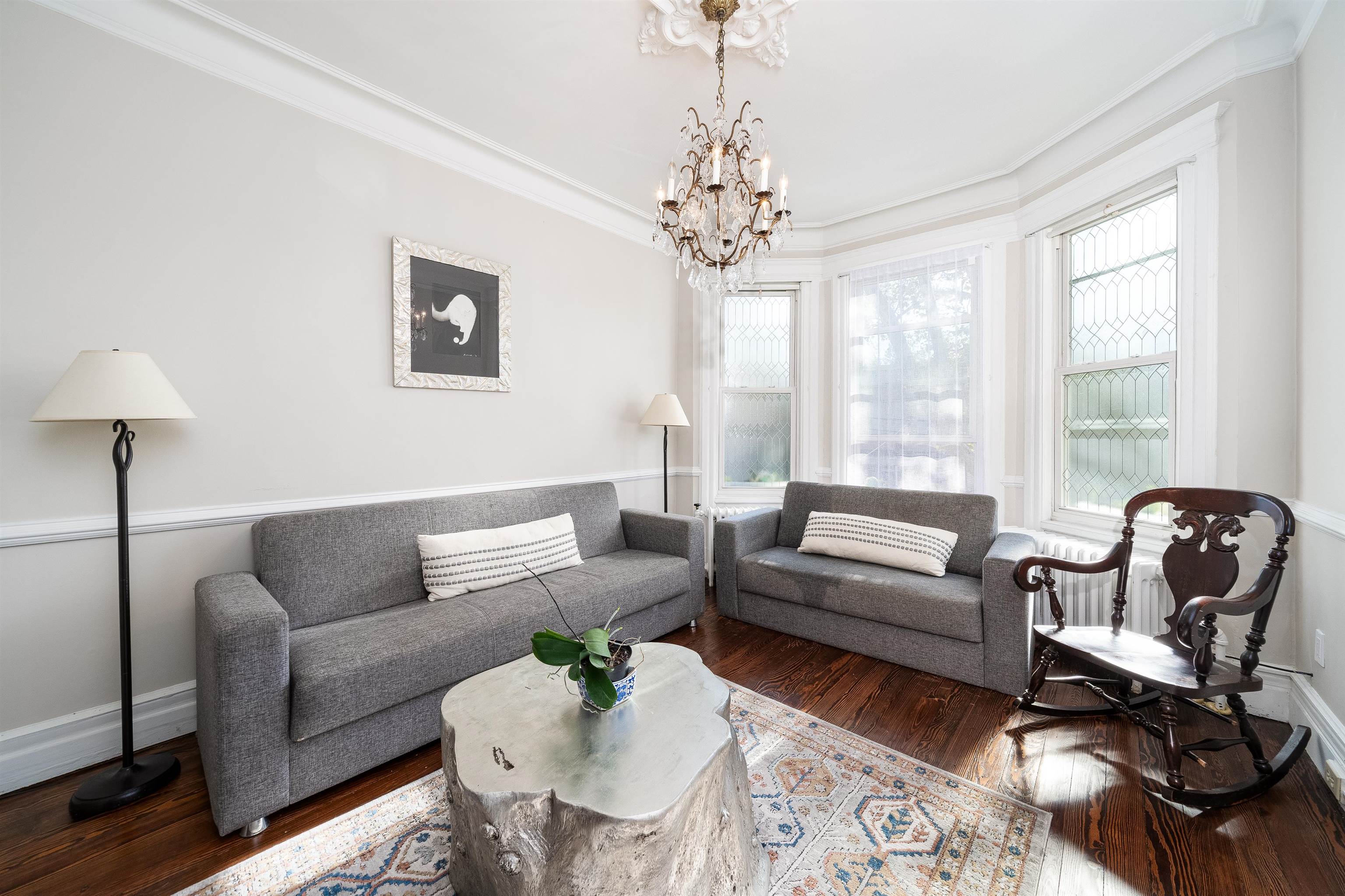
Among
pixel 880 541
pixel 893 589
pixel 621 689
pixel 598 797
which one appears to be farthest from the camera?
pixel 880 541

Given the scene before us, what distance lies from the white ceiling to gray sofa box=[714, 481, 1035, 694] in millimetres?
2013

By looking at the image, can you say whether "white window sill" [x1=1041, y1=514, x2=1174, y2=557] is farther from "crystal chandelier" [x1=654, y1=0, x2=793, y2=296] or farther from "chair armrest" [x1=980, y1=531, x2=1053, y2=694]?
"crystal chandelier" [x1=654, y1=0, x2=793, y2=296]

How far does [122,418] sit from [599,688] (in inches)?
67.7

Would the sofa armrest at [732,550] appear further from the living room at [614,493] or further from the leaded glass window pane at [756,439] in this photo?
the leaded glass window pane at [756,439]

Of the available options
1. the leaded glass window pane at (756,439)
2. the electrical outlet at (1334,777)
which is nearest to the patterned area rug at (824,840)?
the electrical outlet at (1334,777)

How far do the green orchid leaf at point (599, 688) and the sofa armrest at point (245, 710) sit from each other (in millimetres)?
987

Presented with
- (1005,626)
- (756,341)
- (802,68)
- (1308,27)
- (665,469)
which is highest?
(802,68)

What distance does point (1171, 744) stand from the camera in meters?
1.66

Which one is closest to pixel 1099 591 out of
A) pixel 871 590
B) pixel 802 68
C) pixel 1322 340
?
pixel 871 590

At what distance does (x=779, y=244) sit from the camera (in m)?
2.15

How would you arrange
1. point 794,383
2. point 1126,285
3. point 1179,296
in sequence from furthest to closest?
point 794,383 → point 1126,285 → point 1179,296

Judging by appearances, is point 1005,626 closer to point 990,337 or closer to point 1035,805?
point 1035,805

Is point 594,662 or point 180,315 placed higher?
point 180,315

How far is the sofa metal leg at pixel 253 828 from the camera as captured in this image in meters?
1.57
